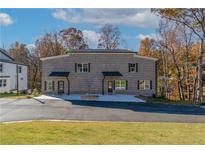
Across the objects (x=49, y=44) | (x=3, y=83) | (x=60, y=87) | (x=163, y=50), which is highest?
(x=49, y=44)

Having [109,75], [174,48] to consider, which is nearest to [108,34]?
[174,48]

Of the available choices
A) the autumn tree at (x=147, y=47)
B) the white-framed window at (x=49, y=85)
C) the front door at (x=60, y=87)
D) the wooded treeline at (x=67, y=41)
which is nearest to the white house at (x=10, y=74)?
the wooded treeline at (x=67, y=41)

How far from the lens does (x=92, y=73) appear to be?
3106cm

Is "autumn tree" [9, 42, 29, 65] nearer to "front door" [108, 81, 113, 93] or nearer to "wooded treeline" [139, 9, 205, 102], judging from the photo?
"wooded treeline" [139, 9, 205, 102]

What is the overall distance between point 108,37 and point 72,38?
4238 mm

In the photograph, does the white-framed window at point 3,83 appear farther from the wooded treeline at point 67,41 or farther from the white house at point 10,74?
the wooded treeline at point 67,41

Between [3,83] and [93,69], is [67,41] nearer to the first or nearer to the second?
[3,83]

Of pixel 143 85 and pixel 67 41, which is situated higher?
pixel 67 41

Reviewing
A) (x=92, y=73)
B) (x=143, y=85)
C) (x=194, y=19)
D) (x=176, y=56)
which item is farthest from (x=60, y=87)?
(x=176, y=56)

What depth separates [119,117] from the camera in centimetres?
1642

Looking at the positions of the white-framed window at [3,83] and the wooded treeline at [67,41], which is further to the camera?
the wooded treeline at [67,41]

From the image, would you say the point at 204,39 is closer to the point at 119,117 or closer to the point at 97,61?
the point at 97,61

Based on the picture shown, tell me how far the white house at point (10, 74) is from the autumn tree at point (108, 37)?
31.7ft

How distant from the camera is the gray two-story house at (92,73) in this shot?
30969mm
